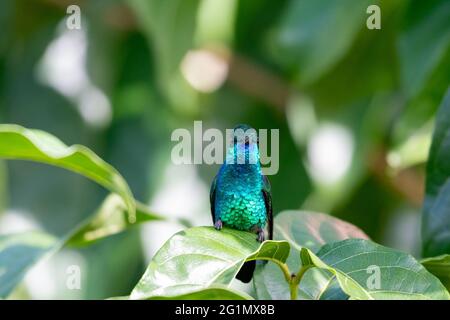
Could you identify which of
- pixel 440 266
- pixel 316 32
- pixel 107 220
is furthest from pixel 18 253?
pixel 316 32

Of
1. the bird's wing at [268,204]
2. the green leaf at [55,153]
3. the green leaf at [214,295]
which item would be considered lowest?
the green leaf at [214,295]

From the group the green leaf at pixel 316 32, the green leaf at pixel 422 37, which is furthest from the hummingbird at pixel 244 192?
the green leaf at pixel 316 32

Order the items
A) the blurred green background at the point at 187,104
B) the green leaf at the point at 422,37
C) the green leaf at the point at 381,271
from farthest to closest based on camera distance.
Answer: the blurred green background at the point at 187,104 → the green leaf at the point at 422,37 → the green leaf at the point at 381,271

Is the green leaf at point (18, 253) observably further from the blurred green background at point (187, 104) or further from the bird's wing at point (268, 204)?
the blurred green background at point (187, 104)

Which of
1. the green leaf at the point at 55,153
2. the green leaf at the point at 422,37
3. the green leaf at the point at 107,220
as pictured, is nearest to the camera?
the green leaf at the point at 55,153

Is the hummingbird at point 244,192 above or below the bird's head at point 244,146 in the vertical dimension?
below

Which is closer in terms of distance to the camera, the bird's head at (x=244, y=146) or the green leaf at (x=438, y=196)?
the bird's head at (x=244, y=146)
